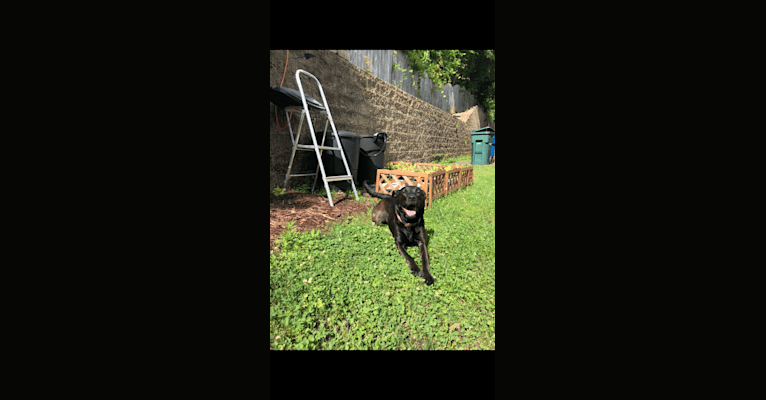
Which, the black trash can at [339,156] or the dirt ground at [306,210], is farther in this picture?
the black trash can at [339,156]

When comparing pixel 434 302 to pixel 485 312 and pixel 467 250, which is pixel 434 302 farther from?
pixel 467 250

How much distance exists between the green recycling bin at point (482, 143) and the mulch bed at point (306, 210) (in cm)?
1033

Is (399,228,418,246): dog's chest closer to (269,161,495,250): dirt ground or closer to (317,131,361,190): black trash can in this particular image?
(269,161,495,250): dirt ground

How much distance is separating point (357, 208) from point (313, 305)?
244cm

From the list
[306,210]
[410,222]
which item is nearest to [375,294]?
[410,222]

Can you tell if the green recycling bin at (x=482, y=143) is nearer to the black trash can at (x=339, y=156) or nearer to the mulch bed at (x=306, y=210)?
the black trash can at (x=339, y=156)

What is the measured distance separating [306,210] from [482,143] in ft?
38.4

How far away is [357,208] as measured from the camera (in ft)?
14.3

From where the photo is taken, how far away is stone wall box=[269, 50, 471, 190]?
193 inches


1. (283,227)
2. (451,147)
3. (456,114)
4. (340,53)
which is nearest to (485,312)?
(283,227)

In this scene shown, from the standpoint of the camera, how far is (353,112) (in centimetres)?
677

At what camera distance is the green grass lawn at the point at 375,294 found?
1.76 meters

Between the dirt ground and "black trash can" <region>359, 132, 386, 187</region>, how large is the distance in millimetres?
807

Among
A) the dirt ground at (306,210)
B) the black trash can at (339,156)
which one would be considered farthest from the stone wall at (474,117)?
the dirt ground at (306,210)
